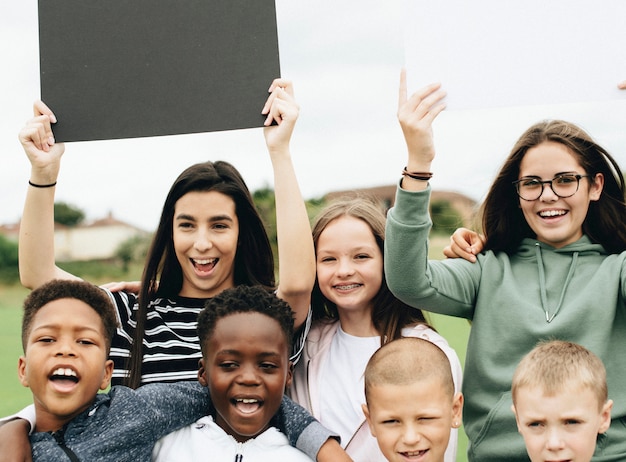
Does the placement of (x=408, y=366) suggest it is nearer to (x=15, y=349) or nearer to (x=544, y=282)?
(x=544, y=282)

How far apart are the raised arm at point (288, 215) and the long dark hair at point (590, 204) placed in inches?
29.9

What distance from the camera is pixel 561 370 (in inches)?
103

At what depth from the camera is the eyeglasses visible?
2992 millimetres

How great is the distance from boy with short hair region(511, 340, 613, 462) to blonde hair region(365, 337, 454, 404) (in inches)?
10.3

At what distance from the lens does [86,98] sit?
301 centimetres

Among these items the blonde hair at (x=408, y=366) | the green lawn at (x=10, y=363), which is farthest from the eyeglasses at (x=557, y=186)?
the green lawn at (x=10, y=363)

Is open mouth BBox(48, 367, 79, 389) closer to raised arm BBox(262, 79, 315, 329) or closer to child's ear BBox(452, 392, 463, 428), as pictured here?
raised arm BBox(262, 79, 315, 329)

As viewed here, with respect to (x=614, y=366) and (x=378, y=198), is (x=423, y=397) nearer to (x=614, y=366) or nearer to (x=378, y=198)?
(x=614, y=366)

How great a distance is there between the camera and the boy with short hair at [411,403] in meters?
2.68

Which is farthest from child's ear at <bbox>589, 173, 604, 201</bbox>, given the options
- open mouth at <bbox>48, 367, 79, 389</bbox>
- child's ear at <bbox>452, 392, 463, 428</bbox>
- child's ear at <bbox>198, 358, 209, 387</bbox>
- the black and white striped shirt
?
open mouth at <bbox>48, 367, 79, 389</bbox>

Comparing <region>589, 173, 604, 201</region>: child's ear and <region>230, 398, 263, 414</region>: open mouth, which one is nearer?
<region>230, 398, 263, 414</region>: open mouth

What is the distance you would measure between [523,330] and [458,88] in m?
0.92

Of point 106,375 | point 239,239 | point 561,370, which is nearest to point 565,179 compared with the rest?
point 561,370

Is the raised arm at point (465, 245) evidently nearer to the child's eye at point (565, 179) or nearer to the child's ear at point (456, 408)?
the child's eye at point (565, 179)
